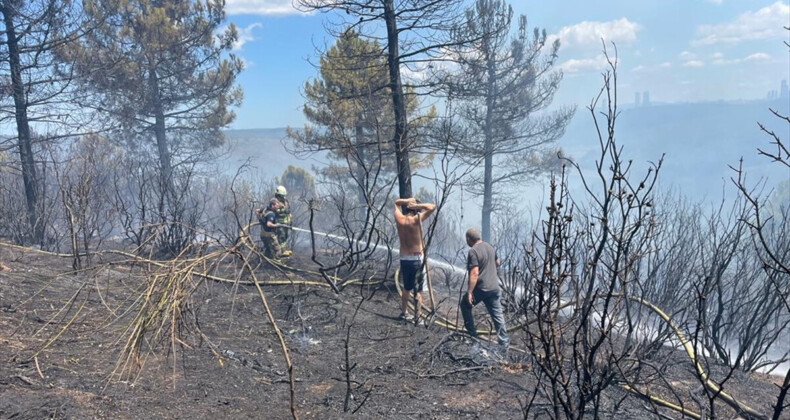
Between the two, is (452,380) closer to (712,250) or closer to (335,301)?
(335,301)

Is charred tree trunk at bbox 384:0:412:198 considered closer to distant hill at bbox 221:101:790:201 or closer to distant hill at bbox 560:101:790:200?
distant hill at bbox 221:101:790:201

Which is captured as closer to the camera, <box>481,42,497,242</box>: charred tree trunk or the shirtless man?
the shirtless man

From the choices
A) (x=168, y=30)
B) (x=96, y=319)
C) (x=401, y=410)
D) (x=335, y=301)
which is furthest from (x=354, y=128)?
(x=401, y=410)

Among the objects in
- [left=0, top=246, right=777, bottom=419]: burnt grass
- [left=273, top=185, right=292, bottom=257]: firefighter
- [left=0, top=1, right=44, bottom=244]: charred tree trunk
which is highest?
[left=0, top=1, right=44, bottom=244]: charred tree trunk

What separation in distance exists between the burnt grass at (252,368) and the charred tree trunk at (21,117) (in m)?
3.10

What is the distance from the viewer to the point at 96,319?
6.30 meters

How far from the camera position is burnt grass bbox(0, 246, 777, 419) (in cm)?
443

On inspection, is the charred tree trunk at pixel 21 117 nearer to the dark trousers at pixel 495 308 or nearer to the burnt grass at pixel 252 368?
the burnt grass at pixel 252 368

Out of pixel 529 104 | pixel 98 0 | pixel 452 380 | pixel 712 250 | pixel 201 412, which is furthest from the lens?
pixel 529 104

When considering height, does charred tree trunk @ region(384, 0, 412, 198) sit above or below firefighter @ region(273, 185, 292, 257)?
above

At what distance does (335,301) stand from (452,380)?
10.1ft

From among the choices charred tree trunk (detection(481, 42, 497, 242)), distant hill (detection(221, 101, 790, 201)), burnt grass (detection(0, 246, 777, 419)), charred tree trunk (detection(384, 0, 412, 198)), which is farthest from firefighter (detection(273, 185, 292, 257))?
distant hill (detection(221, 101, 790, 201))

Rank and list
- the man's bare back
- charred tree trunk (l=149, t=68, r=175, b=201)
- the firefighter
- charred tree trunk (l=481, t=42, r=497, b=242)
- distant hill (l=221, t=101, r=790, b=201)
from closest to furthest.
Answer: the man's bare back < the firefighter < charred tree trunk (l=149, t=68, r=175, b=201) < charred tree trunk (l=481, t=42, r=497, b=242) < distant hill (l=221, t=101, r=790, b=201)

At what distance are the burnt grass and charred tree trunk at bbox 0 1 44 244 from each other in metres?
3.10
